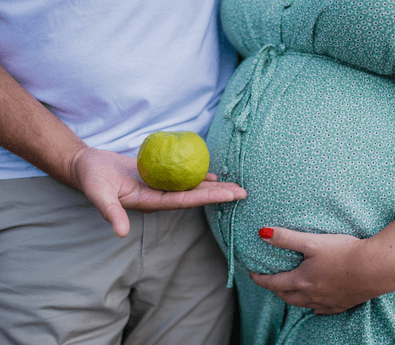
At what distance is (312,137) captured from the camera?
834 mm

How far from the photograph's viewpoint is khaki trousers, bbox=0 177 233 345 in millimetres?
954

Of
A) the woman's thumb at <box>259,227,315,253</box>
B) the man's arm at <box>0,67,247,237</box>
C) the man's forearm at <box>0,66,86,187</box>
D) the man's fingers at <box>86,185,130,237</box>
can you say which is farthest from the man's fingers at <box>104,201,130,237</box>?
the woman's thumb at <box>259,227,315,253</box>

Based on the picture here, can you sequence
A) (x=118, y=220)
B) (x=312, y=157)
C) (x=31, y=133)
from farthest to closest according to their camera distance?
(x=31, y=133)
(x=312, y=157)
(x=118, y=220)

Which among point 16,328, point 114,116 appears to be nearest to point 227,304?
point 16,328

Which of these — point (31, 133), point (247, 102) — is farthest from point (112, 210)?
point (247, 102)

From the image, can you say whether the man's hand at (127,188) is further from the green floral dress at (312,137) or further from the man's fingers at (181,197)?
the green floral dress at (312,137)

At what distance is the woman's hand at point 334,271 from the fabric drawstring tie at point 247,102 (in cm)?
16

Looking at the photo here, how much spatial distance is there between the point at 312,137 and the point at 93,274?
82 cm

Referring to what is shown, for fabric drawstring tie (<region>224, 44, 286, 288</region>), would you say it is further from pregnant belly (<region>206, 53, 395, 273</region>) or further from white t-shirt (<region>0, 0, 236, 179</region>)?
white t-shirt (<region>0, 0, 236, 179</region>)

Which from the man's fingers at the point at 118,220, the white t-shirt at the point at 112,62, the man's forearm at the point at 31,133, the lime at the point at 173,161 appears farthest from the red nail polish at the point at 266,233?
the man's forearm at the point at 31,133

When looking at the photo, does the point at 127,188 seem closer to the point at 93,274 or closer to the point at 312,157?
the point at 93,274

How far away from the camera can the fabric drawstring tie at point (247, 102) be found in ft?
3.10

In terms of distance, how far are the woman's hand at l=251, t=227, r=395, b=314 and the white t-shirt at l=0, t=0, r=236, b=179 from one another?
0.58m

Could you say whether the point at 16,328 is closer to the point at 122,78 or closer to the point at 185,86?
the point at 122,78
